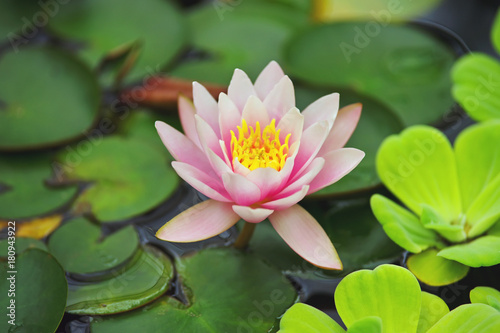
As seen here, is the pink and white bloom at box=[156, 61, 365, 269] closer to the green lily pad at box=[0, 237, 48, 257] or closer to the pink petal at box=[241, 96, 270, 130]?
the pink petal at box=[241, 96, 270, 130]

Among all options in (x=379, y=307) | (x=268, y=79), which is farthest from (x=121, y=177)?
(x=379, y=307)

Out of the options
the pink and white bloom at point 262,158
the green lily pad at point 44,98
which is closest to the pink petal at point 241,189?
the pink and white bloom at point 262,158

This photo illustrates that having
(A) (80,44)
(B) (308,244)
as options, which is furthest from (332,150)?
(A) (80,44)

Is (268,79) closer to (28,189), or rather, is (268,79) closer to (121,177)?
(121,177)

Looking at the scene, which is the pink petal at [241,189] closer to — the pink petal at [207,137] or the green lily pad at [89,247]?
the pink petal at [207,137]

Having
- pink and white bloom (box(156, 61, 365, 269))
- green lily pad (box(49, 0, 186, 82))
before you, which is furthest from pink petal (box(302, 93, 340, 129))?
green lily pad (box(49, 0, 186, 82))

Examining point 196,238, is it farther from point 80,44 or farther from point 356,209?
point 80,44
